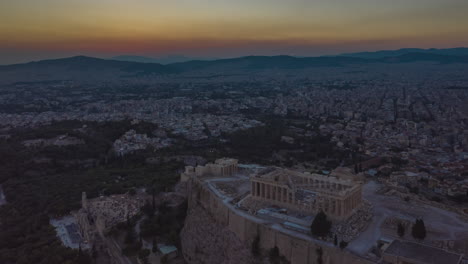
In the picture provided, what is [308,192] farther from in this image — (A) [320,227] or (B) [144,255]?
(B) [144,255]

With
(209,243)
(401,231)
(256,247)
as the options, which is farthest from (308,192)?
(209,243)

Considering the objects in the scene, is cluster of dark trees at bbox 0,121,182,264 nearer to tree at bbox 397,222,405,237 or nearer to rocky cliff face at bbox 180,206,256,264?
rocky cliff face at bbox 180,206,256,264

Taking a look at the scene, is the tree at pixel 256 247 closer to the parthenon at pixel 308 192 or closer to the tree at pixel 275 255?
the tree at pixel 275 255

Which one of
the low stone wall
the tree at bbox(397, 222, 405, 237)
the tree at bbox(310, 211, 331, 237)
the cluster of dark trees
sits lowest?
the cluster of dark trees

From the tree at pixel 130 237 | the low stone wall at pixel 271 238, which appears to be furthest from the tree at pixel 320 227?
the tree at pixel 130 237

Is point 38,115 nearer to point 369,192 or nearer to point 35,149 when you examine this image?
point 35,149

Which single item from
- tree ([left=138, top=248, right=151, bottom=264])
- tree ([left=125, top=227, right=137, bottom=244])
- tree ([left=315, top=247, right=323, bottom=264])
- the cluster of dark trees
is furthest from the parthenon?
the cluster of dark trees

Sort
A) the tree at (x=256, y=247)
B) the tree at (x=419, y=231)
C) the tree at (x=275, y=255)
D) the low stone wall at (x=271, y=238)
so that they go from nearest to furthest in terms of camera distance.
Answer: the low stone wall at (x=271, y=238)
the tree at (x=419, y=231)
the tree at (x=275, y=255)
the tree at (x=256, y=247)
